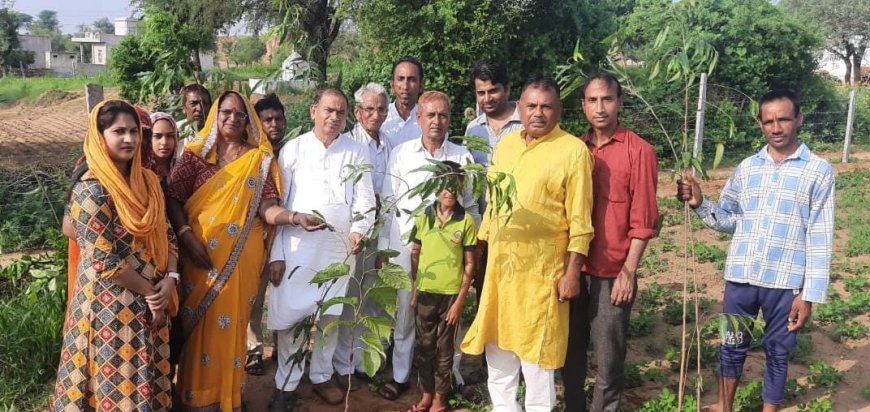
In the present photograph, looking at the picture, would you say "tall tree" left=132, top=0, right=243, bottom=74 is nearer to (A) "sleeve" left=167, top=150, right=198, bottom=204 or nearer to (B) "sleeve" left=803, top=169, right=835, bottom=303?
(A) "sleeve" left=167, top=150, right=198, bottom=204

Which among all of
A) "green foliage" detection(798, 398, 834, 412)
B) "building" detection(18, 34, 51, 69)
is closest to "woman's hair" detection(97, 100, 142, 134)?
"green foliage" detection(798, 398, 834, 412)

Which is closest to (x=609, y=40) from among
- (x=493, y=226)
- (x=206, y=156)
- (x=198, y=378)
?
(x=493, y=226)

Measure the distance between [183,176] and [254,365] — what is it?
1.39 meters

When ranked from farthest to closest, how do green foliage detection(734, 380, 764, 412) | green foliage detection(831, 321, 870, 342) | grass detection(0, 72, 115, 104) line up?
grass detection(0, 72, 115, 104)
green foliage detection(831, 321, 870, 342)
green foliage detection(734, 380, 764, 412)

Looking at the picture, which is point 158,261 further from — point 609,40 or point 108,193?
point 609,40

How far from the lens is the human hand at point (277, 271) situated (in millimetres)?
3297

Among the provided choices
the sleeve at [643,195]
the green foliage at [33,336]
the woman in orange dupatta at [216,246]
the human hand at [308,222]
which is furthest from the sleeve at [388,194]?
the green foliage at [33,336]

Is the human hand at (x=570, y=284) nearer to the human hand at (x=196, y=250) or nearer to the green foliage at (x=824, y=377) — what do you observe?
the human hand at (x=196, y=250)

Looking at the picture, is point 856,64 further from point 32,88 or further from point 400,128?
point 32,88

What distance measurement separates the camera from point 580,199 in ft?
9.00

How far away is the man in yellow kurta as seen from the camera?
9.10 feet

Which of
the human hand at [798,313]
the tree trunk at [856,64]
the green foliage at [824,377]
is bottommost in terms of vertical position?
the green foliage at [824,377]

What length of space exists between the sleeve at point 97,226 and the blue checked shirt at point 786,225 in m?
2.52

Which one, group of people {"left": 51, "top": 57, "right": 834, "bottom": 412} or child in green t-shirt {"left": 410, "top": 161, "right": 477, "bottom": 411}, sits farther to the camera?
child in green t-shirt {"left": 410, "top": 161, "right": 477, "bottom": 411}
